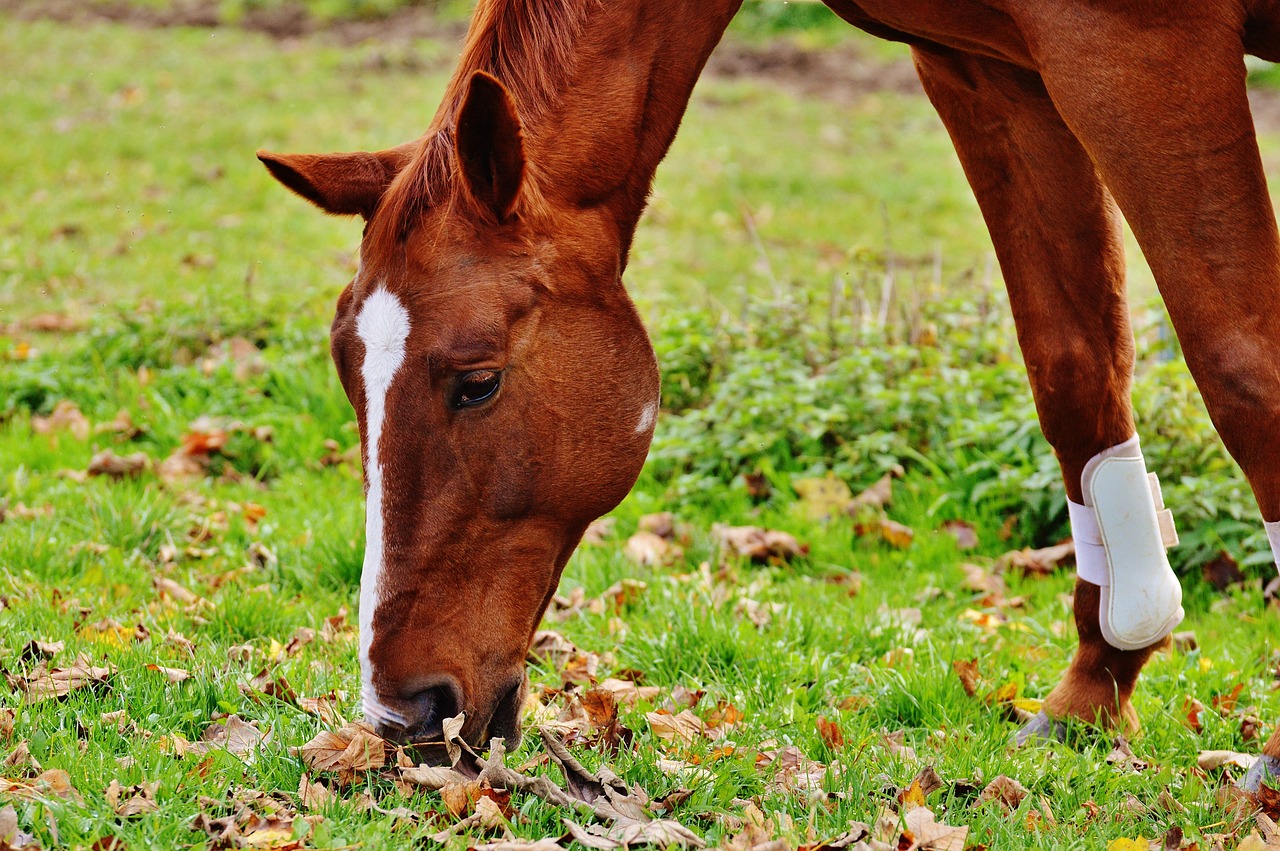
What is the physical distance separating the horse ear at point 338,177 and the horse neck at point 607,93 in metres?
0.25

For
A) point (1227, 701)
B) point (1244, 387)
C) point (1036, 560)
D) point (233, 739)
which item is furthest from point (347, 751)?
point (1036, 560)

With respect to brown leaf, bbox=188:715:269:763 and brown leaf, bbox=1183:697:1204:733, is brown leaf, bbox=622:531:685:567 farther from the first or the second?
brown leaf, bbox=188:715:269:763

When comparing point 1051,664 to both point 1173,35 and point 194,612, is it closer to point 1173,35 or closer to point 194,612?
point 1173,35

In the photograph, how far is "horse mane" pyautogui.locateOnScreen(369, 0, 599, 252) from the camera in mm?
2463

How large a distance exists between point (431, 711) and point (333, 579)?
5.52 ft

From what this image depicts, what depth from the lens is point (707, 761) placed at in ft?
8.36

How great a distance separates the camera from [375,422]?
2.36 metres

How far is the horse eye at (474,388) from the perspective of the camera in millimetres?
2388

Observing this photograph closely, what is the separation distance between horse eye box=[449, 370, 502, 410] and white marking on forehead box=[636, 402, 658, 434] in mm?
356

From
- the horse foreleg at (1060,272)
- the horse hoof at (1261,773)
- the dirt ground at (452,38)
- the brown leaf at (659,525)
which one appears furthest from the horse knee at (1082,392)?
the dirt ground at (452,38)

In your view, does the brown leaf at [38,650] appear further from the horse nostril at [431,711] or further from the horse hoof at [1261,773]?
the horse hoof at [1261,773]

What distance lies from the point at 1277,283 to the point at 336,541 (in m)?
2.82

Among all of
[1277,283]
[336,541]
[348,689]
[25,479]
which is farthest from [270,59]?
[1277,283]

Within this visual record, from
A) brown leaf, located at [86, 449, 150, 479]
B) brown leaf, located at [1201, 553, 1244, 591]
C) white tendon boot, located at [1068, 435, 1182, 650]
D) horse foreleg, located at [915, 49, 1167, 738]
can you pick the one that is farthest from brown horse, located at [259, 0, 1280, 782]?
brown leaf, located at [86, 449, 150, 479]
